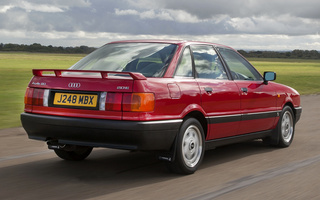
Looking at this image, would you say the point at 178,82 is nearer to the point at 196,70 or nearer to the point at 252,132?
the point at 196,70

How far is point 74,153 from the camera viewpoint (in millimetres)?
6555

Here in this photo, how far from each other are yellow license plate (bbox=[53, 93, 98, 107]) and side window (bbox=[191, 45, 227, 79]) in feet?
4.78

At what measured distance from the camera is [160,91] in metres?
5.47

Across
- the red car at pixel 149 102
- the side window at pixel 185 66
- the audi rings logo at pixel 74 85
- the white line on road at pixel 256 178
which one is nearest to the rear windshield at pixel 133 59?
the red car at pixel 149 102

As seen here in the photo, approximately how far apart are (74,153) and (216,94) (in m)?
1.89

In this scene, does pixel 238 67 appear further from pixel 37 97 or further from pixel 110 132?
pixel 37 97

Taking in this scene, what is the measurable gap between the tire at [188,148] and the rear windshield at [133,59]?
68 cm

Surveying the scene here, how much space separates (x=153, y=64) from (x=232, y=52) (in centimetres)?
177

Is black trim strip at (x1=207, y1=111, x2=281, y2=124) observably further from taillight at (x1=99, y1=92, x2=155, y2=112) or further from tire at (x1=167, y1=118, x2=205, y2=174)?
taillight at (x1=99, y1=92, x2=155, y2=112)

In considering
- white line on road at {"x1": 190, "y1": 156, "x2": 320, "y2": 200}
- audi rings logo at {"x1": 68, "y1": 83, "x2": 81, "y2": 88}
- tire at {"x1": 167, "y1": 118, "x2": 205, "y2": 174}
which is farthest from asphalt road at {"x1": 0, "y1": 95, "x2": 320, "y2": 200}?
audi rings logo at {"x1": 68, "y1": 83, "x2": 81, "y2": 88}

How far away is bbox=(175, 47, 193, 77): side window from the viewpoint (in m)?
5.99

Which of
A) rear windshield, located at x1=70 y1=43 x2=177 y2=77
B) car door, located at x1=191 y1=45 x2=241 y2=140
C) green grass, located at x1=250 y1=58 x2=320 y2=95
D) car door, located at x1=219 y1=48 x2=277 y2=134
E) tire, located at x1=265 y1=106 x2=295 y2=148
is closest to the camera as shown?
rear windshield, located at x1=70 y1=43 x2=177 y2=77

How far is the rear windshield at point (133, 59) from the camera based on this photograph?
5.86 meters

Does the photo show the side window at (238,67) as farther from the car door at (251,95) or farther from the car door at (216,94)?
the car door at (216,94)
